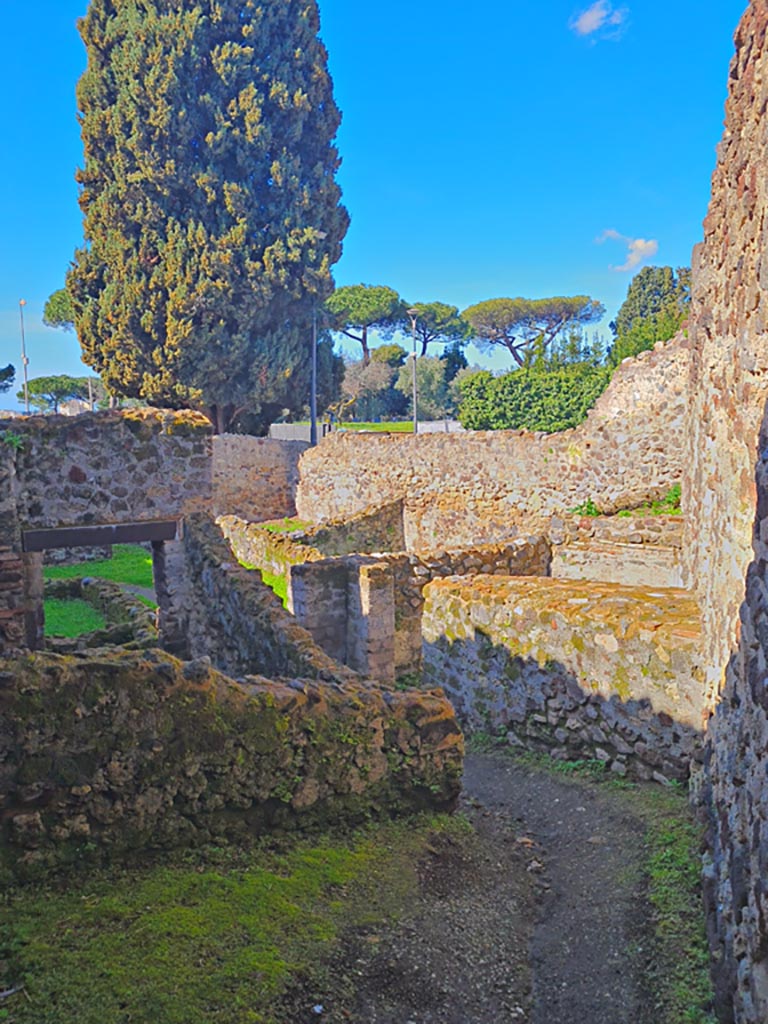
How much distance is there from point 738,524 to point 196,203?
107 ft

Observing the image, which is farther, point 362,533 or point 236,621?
point 362,533

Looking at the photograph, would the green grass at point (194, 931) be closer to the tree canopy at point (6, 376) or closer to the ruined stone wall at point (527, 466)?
the ruined stone wall at point (527, 466)

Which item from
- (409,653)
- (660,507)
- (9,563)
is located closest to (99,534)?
(9,563)

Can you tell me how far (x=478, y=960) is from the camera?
3.45 metres

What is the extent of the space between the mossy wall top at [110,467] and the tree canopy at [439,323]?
2388 inches

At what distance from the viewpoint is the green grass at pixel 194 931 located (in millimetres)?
2551

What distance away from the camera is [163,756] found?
3471mm

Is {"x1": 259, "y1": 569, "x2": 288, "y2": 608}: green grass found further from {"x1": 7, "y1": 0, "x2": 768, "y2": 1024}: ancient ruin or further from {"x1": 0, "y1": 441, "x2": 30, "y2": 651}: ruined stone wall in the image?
{"x1": 0, "y1": 441, "x2": 30, "y2": 651}: ruined stone wall

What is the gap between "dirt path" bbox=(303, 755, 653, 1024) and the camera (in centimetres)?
306

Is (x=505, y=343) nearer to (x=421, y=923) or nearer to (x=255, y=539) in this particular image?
(x=255, y=539)

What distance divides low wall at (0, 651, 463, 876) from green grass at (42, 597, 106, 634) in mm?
7211

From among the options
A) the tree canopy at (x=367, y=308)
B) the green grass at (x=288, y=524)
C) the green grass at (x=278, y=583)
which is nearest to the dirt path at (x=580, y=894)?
the green grass at (x=278, y=583)

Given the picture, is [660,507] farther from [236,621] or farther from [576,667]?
[236,621]

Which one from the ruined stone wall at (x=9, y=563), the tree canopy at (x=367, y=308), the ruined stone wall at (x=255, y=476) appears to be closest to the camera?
the ruined stone wall at (x=9, y=563)
